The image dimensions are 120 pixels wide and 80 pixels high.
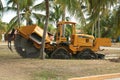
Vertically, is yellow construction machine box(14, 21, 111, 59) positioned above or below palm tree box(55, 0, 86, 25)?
below

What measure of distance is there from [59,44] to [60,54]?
0.97 metres

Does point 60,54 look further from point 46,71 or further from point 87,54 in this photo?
point 46,71

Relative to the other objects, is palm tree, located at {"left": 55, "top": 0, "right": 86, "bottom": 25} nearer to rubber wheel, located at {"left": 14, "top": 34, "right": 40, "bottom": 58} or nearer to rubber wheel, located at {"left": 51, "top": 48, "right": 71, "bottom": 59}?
rubber wheel, located at {"left": 51, "top": 48, "right": 71, "bottom": 59}

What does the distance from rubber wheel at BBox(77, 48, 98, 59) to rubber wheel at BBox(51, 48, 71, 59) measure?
0.86m

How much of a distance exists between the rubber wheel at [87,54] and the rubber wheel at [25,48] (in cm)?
290

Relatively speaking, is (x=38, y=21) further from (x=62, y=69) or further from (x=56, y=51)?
(x=62, y=69)

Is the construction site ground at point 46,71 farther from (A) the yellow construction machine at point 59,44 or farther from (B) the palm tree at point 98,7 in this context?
(B) the palm tree at point 98,7

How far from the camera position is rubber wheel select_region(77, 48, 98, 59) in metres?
25.8

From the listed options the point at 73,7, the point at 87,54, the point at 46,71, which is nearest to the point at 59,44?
the point at 87,54

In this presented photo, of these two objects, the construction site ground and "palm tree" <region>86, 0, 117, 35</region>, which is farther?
"palm tree" <region>86, 0, 117, 35</region>

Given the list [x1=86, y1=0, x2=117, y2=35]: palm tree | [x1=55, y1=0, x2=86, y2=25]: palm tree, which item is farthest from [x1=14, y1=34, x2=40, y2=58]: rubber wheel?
[x1=86, y1=0, x2=117, y2=35]: palm tree

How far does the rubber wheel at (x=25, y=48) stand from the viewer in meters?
25.2

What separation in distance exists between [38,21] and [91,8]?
60.5 feet

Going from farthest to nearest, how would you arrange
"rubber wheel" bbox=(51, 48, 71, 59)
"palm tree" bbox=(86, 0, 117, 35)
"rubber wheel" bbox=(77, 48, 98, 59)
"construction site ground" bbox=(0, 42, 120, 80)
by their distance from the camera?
"palm tree" bbox=(86, 0, 117, 35)
"rubber wheel" bbox=(77, 48, 98, 59)
"rubber wheel" bbox=(51, 48, 71, 59)
"construction site ground" bbox=(0, 42, 120, 80)
